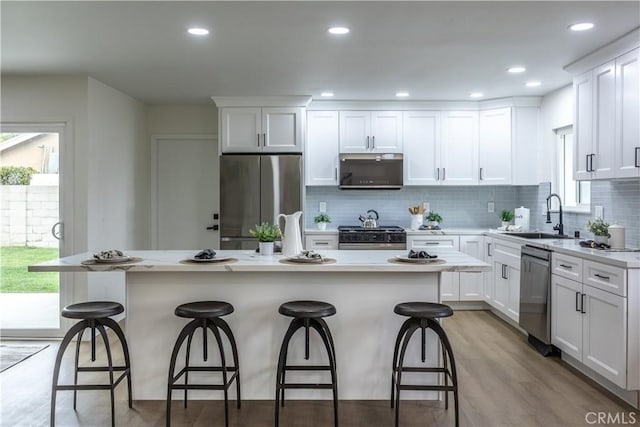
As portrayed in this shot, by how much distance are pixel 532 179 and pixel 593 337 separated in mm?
2572

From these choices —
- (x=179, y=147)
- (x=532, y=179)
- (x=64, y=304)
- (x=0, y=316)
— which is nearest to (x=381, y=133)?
(x=532, y=179)

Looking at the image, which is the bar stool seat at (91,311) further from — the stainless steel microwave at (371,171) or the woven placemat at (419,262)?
the stainless steel microwave at (371,171)

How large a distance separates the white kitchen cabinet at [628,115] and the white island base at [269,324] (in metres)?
1.74

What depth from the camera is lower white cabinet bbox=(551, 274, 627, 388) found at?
117 inches

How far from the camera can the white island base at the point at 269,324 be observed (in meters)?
3.06

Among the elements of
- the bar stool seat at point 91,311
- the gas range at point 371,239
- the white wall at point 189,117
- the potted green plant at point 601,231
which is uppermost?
the white wall at point 189,117

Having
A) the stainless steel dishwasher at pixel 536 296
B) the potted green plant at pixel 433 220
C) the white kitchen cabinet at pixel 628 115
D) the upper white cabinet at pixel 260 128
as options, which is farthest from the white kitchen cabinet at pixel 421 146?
the white kitchen cabinet at pixel 628 115

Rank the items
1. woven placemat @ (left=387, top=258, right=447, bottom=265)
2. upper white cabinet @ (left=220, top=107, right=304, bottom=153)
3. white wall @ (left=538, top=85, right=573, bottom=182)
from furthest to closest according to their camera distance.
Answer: upper white cabinet @ (left=220, top=107, right=304, bottom=153) < white wall @ (left=538, top=85, right=573, bottom=182) < woven placemat @ (left=387, top=258, right=447, bottom=265)

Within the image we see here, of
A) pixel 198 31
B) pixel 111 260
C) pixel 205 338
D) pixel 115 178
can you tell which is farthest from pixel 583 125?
pixel 115 178

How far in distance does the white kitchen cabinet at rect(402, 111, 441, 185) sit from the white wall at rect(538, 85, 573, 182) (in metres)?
1.14

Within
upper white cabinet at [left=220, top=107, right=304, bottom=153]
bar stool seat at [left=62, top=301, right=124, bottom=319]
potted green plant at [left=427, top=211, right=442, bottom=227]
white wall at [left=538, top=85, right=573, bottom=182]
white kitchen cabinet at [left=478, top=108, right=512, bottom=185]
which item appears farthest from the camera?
potted green plant at [left=427, top=211, right=442, bottom=227]

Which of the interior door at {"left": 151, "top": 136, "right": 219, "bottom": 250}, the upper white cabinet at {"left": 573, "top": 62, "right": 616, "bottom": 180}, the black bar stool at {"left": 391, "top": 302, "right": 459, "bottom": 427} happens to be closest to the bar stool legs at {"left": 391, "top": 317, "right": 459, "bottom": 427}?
the black bar stool at {"left": 391, "top": 302, "right": 459, "bottom": 427}

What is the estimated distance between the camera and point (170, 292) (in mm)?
3086

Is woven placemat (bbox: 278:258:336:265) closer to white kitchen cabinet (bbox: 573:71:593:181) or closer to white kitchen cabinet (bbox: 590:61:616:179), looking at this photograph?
white kitchen cabinet (bbox: 590:61:616:179)
